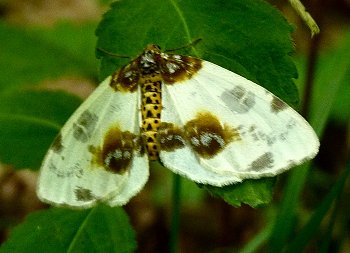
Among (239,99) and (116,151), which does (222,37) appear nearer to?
(239,99)

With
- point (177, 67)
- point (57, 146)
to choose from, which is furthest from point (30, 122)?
point (177, 67)

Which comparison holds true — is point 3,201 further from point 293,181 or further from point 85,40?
point 293,181

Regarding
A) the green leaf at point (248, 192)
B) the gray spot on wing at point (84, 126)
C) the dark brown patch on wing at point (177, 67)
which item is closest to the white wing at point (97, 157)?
the gray spot on wing at point (84, 126)

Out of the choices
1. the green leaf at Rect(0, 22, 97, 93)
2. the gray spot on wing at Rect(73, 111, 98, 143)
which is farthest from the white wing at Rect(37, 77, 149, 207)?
the green leaf at Rect(0, 22, 97, 93)

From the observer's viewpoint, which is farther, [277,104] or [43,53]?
[43,53]

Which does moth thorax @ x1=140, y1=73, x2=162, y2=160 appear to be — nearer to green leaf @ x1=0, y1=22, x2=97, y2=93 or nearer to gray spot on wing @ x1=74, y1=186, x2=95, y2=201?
gray spot on wing @ x1=74, y1=186, x2=95, y2=201

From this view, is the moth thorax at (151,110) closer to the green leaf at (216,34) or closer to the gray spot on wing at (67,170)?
the green leaf at (216,34)

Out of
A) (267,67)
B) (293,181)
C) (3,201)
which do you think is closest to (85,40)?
(3,201)
